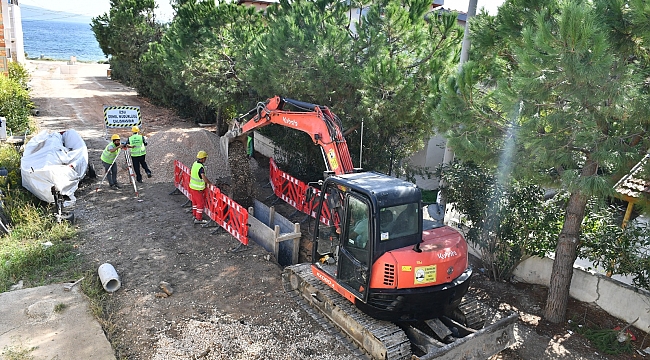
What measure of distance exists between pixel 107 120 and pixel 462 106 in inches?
489

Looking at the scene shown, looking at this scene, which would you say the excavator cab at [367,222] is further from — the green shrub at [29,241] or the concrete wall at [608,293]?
the green shrub at [29,241]

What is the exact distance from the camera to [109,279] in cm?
790

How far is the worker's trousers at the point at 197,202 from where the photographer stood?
35.4 feet

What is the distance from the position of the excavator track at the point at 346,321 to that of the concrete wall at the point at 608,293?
144 inches

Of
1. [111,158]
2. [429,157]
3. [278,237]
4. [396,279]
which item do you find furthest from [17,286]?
[429,157]

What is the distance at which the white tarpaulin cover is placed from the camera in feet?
35.4

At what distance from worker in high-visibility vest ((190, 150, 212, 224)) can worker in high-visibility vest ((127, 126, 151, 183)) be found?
10.6 feet

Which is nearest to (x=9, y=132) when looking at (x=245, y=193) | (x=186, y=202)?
(x=186, y=202)

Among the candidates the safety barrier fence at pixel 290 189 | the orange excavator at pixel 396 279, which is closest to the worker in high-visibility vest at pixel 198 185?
the safety barrier fence at pixel 290 189

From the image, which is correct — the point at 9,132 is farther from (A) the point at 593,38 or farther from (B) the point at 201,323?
(A) the point at 593,38

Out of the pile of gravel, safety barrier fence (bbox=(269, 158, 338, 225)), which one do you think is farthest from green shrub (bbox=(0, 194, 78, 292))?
safety barrier fence (bbox=(269, 158, 338, 225))

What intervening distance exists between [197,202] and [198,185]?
1.45 ft

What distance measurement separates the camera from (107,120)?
50.3 ft

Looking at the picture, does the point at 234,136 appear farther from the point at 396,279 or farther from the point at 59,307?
the point at 396,279
